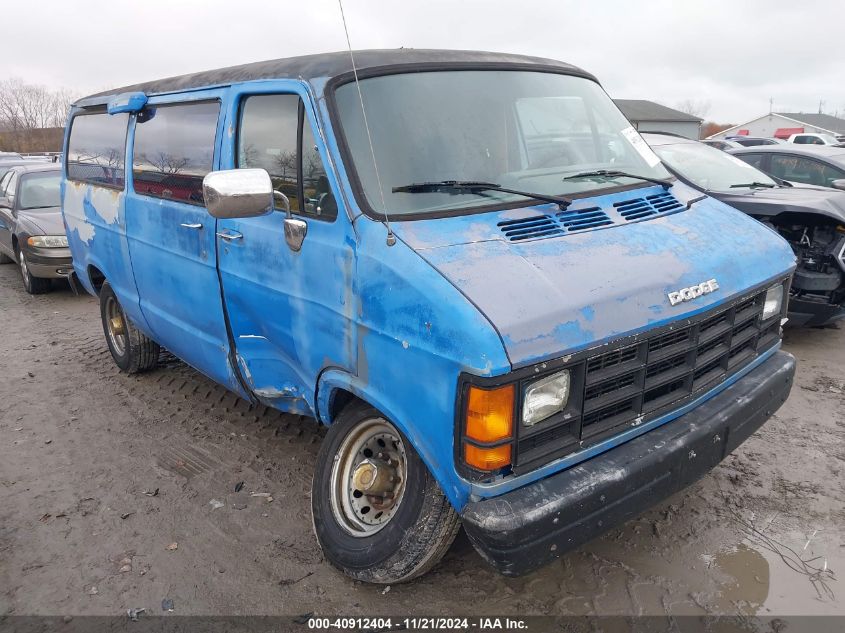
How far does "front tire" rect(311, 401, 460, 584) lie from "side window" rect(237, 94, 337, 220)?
96 centimetres

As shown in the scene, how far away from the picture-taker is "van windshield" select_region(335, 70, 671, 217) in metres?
2.76

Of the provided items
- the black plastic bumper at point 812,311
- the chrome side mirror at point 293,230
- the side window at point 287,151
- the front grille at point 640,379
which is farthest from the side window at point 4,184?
the black plastic bumper at point 812,311

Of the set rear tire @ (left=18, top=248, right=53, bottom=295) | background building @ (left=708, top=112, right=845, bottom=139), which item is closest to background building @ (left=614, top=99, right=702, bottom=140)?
background building @ (left=708, top=112, right=845, bottom=139)

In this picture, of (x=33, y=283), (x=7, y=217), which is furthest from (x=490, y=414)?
(x=7, y=217)

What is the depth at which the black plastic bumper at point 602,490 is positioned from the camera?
2232 mm

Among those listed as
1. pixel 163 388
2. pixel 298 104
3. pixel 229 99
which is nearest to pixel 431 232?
pixel 298 104

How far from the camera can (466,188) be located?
2801 millimetres

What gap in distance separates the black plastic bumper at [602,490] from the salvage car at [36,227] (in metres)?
7.48

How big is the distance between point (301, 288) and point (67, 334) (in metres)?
5.20

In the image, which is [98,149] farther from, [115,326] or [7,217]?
[7,217]

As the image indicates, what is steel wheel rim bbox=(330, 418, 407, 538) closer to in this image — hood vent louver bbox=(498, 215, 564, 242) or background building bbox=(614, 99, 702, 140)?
hood vent louver bbox=(498, 215, 564, 242)

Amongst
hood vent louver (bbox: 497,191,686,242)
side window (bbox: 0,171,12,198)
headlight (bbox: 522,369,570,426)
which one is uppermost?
hood vent louver (bbox: 497,191,686,242)

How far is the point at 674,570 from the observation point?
2922 mm

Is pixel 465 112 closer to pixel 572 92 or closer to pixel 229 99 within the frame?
pixel 572 92
